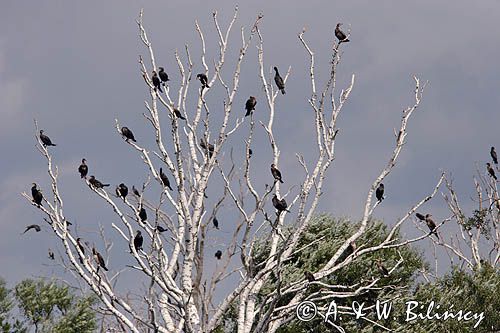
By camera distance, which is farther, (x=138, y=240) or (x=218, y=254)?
(x=218, y=254)

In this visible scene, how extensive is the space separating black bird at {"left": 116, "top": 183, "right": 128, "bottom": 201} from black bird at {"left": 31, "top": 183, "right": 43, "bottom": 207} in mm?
1472

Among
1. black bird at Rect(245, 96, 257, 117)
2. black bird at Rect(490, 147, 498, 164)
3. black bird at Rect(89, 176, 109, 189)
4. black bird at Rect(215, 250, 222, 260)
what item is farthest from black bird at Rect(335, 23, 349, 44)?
black bird at Rect(490, 147, 498, 164)

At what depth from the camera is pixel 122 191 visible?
16891 millimetres

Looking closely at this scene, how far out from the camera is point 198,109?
18297mm

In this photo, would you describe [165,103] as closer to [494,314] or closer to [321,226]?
[321,226]

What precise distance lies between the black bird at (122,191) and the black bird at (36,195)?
1472mm

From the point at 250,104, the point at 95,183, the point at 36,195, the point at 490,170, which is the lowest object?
the point at 36,195

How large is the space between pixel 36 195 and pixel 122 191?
165 centimetres

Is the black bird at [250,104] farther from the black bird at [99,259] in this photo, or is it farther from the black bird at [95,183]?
the black bird at [99,259]

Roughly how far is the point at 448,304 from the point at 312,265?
3.72 m

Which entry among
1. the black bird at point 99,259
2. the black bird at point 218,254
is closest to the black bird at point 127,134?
the black bird at point 99,259

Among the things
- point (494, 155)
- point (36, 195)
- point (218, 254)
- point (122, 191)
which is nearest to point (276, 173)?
point (218, 254)

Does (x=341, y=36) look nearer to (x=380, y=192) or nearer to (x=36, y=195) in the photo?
(x=380, y=192)

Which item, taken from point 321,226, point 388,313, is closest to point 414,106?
point 388,313
